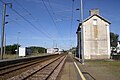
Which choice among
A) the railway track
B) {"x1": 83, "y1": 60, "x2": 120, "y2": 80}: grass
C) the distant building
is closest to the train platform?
{"x1": 83, "y1": 60, "x2": 120, "y2": 80}: grass

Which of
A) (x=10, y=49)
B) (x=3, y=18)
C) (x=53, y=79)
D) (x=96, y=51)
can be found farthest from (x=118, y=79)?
(x=10, y=49)

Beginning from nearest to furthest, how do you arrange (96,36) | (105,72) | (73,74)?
(73,74)
(105,72)
(96,36)

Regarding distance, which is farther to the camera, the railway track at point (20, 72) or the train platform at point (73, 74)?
the railway track at point (20, 72)

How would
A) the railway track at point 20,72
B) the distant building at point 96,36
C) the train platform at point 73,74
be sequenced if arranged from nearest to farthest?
the train platform at point 73,74 → the railway track at point 20,72 → the distant building at point 96,36

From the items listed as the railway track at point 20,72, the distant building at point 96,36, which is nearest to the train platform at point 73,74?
the railway track at point 20,72

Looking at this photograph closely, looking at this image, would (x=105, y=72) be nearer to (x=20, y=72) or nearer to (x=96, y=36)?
(x=20, y=72)

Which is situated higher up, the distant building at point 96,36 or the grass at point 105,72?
the distant building at point 96,36

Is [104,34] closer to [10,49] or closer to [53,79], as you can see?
[53,79]

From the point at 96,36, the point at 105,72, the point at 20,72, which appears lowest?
the point at 20,72

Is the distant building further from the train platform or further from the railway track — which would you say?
the train platform

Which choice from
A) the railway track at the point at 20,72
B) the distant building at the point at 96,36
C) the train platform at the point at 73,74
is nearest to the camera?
the train platform at the point at 73,74

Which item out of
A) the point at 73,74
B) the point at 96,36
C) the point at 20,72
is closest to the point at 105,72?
the point at 73,74

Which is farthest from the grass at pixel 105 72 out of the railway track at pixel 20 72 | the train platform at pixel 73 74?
the railway track at pixel 20 72

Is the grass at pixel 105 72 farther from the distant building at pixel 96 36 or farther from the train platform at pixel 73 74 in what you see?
the distant building at pixel 96 36
